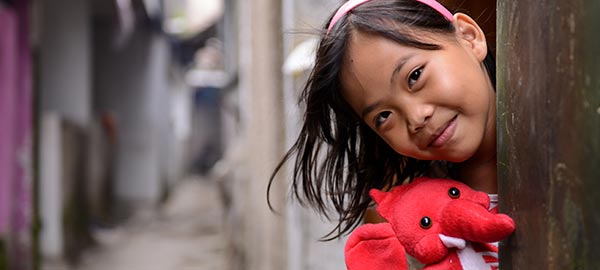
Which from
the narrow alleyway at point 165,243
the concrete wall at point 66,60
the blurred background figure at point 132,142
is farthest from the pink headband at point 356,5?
the concrete wall at point 66,60

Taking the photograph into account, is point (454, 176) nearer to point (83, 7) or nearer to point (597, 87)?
point (597, 87)

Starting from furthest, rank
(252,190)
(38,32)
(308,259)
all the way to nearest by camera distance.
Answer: (38,32) < (252,190) < (308,259)

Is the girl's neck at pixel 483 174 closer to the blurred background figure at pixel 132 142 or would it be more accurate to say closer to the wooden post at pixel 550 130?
the wooden post at pixel 550 130

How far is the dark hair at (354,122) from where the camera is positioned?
136 centimetres

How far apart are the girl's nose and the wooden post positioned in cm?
17

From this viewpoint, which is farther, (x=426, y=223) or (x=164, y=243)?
(x=164, y=243)

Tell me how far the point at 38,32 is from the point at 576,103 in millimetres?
7091

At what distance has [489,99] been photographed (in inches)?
51.2

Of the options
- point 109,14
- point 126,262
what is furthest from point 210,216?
point 126,262

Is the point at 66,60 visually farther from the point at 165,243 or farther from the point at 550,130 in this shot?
the point at 550,130

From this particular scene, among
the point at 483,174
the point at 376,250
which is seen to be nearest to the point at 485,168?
the point at 483,174

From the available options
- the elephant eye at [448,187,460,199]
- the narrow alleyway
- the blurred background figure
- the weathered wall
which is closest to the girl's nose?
the elephant eye at [448,187,460,199]

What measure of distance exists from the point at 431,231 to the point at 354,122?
35 centimetres

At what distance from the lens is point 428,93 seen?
4.18 feet
